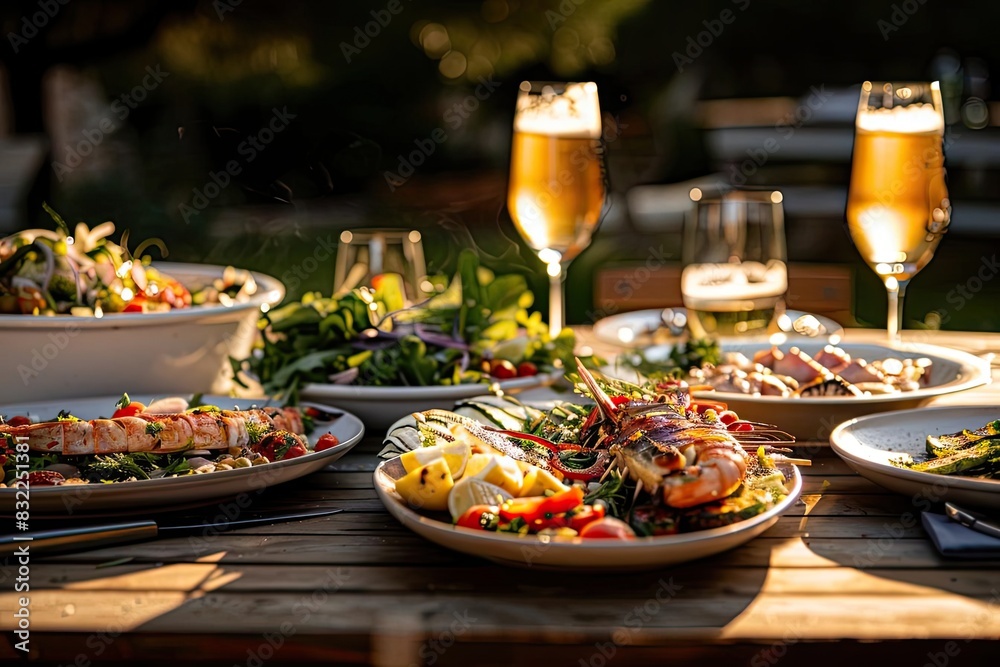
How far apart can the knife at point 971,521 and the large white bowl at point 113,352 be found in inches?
57.3

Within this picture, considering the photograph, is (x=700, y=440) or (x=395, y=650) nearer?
(x=395, y=650)

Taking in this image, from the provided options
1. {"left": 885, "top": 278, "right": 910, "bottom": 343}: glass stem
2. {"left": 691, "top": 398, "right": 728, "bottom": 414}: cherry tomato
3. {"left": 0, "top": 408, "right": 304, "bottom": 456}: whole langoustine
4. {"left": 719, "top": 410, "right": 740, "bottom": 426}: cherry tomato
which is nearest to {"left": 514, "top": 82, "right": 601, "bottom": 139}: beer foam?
{"left": 885, "top": 278, "right": 910, "bottom": 343}: glass stem

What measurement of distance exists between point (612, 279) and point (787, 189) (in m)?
6.36

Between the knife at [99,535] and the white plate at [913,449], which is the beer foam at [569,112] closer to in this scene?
the white plate at [913,449]

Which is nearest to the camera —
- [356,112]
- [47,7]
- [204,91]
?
[47,7]

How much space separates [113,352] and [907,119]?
178 cm

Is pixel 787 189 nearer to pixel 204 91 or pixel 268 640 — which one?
pixel 204 91

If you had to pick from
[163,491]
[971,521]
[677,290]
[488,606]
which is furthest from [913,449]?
[677,290]

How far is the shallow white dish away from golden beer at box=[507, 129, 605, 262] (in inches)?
49.3

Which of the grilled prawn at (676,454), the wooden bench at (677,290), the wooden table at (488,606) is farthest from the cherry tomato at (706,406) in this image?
the wooden bench at (677,290)

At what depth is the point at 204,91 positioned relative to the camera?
7191mm

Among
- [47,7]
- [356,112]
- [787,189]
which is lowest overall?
[787,189]

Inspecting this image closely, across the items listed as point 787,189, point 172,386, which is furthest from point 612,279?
point 787,189

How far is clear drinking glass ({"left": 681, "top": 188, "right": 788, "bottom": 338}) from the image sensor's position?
102 inches
